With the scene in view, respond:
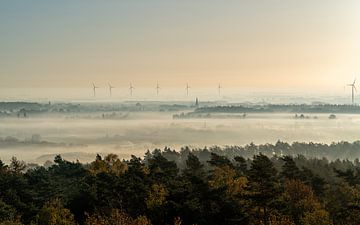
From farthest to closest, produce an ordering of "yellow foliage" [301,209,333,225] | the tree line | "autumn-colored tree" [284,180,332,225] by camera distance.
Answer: "autumn-colored tree" [284,180,332,225], "yellow foliage" [301,209,333,225], the tree line

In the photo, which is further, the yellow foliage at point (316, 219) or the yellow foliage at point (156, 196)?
the yellow foliage at point (156, 196)

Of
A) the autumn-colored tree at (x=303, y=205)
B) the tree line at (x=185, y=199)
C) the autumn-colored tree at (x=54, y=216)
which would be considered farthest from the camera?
the autumn-colored tree at (x=54, y=216)

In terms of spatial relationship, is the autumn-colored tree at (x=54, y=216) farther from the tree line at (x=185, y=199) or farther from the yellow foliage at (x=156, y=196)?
the yellow foliage at (x=156, y=196)

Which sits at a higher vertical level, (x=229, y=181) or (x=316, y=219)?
(x=229, y=181)

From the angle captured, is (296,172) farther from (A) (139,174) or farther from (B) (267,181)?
(B) (267,181)

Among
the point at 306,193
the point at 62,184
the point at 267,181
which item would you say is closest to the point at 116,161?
the point at 62,184

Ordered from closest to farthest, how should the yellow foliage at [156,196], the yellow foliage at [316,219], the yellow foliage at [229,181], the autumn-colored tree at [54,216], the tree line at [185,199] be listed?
the tree line at [185,199]
the yellow foliage at [316,219]
the autumn-colored tree at [54,216]
the yellow foliage at [156,196]
the yellow foliage at [229,181]

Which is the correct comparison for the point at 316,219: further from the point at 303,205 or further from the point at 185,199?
the point at 185,199

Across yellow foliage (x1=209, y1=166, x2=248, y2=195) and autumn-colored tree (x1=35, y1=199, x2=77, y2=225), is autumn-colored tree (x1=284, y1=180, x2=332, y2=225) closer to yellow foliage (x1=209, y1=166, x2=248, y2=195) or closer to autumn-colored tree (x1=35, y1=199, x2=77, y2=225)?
yellow foliage (x1=209, y1=166, x2=248, y2=195)

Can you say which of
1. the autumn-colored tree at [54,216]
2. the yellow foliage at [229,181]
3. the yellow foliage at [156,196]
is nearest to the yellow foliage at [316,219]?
the yellow foliage at [229,181]

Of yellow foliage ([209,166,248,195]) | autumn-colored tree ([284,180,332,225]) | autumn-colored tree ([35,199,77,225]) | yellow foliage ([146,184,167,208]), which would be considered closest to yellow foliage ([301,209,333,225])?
autumn-colored tree ([284,180,332,225])

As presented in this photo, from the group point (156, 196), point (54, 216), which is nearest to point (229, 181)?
point (156, 196)
